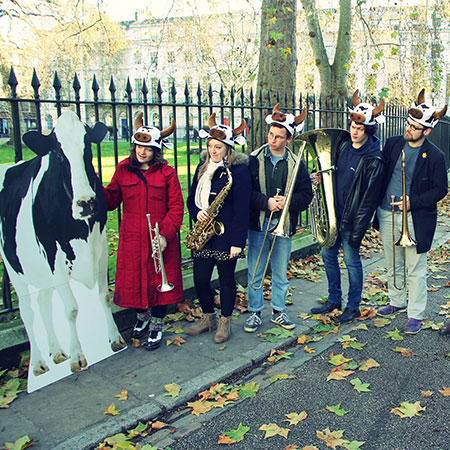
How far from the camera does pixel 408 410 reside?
3.61 meters

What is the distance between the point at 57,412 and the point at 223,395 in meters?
1.23

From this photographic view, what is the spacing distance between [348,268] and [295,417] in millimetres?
2164

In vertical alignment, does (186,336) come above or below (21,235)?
below

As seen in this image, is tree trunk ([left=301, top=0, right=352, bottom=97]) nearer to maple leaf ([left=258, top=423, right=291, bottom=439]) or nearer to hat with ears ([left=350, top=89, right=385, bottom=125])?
hat with ears ([left=350, top=89, right=385, bottom=125])

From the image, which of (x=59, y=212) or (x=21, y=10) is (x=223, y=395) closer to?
(x=59, y=212)

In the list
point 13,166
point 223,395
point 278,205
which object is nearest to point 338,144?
point 278,205

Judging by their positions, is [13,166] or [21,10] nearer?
[13,166]

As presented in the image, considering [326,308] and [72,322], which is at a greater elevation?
[72,322]

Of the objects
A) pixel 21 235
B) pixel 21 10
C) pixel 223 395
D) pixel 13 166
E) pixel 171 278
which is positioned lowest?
pixel 223 395

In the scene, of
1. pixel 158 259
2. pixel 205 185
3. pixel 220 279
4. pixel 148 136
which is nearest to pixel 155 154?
pixel 148 136

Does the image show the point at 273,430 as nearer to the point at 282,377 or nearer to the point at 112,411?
the point at 282,377

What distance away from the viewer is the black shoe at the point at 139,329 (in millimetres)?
4832

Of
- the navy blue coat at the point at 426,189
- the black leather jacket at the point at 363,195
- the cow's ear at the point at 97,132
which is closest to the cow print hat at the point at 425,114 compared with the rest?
the navy blue coat at the point at 426,189

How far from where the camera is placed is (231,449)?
3225mm
